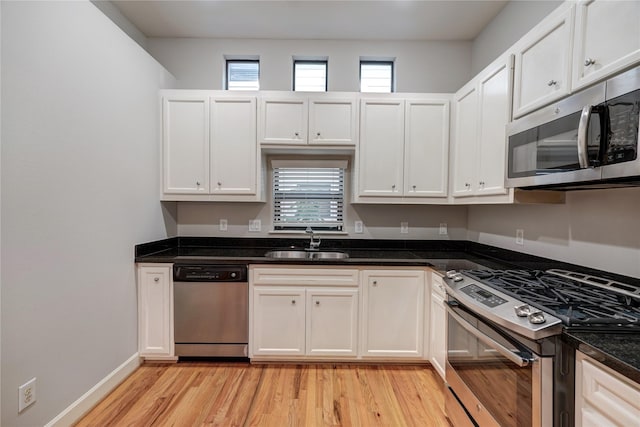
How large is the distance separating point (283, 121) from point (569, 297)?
2.38 m

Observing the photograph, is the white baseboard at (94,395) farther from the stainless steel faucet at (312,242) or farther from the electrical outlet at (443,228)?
the electrical outlet at (443,228)

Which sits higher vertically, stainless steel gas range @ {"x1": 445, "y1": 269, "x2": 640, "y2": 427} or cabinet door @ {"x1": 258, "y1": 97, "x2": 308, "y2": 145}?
cabinet door @ {"x1": 258, "y1": 97, "x2": 308, "y2": 145}

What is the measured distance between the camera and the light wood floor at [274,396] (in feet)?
6.13

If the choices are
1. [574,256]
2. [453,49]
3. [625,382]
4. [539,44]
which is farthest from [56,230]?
[453,49]

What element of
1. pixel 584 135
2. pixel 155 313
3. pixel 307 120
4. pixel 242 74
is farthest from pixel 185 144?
pixel 584 135

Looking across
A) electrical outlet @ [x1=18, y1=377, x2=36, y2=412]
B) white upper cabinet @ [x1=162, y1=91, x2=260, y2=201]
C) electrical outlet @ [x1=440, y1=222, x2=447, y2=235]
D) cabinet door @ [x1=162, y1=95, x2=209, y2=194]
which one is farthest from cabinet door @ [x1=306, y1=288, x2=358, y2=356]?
electrical outlet @ [x1=18, y1=377, x2=36, y2=412]

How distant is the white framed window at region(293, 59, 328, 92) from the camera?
3168 millimetres

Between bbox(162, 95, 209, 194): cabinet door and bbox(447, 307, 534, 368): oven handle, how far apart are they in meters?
2.32

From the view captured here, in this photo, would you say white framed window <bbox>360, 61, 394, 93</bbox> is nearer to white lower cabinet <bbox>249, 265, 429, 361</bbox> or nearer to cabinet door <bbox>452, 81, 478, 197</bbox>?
cabinet door <bbox>452, 81, 478, 197</bbox>

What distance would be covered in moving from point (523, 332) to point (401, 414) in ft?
3.94

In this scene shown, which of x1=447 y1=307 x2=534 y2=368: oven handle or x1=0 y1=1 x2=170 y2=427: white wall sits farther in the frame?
x1=0 y1=1 x2=170 y2=427: white wall

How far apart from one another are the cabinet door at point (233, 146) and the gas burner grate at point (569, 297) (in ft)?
6.65

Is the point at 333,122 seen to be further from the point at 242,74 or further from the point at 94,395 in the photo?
the point at 94,395

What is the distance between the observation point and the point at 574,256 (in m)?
1.80
